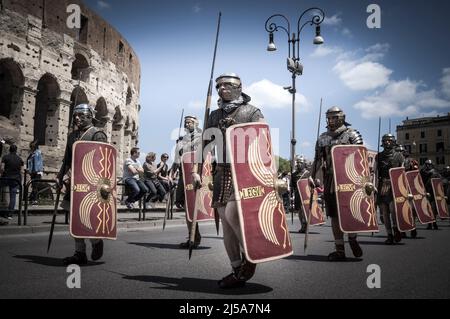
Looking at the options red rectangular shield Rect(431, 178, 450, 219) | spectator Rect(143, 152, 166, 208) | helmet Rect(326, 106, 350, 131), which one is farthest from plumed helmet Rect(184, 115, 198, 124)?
red rectangular shield Rect(431, 178, 450, 219)

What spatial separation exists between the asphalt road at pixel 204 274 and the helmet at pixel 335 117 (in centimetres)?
183

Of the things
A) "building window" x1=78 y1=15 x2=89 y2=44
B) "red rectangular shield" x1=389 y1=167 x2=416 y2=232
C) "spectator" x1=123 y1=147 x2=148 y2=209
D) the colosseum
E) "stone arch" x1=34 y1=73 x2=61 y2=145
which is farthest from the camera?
"building window" x1=78 y1=15 x2=89 y2=44

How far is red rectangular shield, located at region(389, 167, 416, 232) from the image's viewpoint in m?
6.69

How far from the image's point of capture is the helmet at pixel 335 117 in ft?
17.1

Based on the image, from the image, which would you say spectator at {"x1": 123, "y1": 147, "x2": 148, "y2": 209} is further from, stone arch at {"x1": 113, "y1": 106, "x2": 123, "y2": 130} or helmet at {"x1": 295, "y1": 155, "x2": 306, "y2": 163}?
stone arch at {"x1": 113, "y1": 106, "x2": 123, "y2": 130}

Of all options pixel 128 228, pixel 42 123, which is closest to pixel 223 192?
pixel 128 228

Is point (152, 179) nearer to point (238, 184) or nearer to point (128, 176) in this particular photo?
point (128, 176)

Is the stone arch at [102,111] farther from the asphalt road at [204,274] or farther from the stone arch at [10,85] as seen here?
the asphalt road at [204,274]

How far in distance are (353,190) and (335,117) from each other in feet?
3.38

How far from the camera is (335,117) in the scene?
5.21 metres

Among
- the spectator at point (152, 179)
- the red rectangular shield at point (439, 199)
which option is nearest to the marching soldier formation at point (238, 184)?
Result: the spectator at point (152, 179)

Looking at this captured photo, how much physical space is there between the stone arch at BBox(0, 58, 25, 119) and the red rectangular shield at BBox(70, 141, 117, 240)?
16.0m

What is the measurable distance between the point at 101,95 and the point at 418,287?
2338 centimetres
